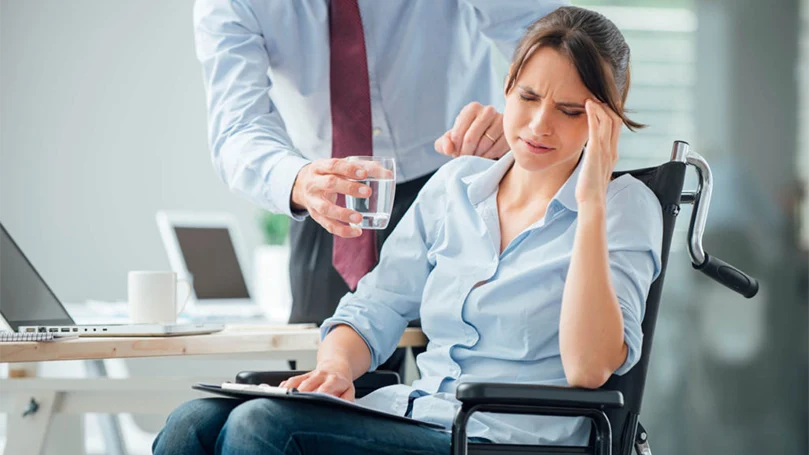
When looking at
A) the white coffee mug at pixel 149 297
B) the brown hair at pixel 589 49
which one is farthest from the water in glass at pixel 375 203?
the white coffee mug at pixel 149 297

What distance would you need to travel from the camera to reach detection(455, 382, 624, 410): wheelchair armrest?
1162mm

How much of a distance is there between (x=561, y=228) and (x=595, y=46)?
0.99 feet

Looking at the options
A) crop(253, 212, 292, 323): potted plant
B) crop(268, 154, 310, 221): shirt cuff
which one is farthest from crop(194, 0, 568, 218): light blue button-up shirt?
crop(253, 212, 292, 323): potted plant

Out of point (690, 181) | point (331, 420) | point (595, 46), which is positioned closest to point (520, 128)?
point (595, 46)

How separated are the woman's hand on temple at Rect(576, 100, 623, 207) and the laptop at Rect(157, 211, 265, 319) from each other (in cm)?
192

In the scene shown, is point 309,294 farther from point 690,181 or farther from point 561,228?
point 690,181

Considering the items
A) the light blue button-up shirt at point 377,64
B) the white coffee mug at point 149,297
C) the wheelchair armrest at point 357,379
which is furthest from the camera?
the light blue button-up shirt at point 377,64

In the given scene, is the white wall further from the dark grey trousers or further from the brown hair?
the brown hair

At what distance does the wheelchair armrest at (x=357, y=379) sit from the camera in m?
1.50

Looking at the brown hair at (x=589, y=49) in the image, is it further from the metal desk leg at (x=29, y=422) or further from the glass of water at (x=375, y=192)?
the metal desk leg at (x=29, y=422)

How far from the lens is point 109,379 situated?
1.77 meters

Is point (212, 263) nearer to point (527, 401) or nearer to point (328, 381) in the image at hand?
point (328, 381)

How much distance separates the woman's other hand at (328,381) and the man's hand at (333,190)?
0.22 metres

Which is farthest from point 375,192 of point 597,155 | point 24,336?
point 24,336
